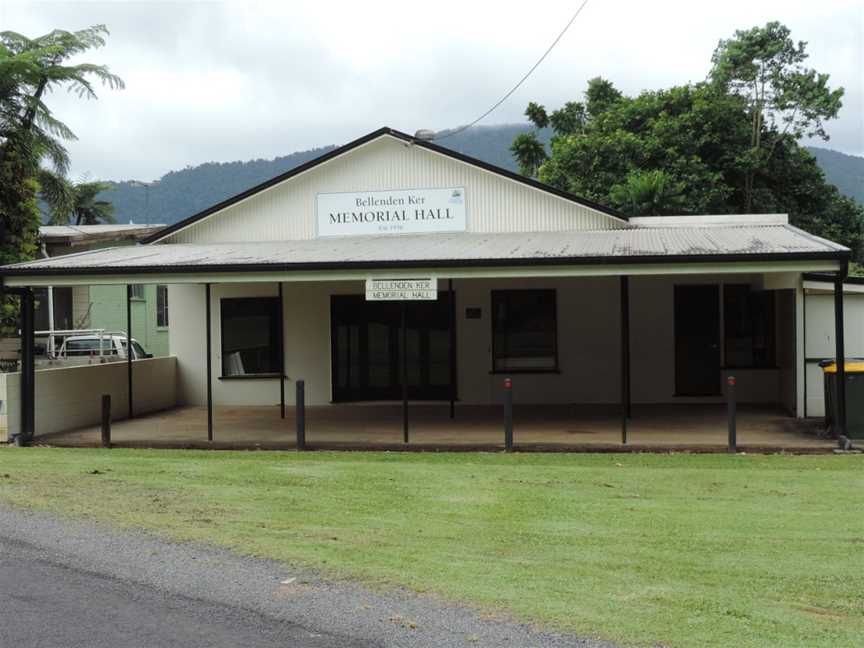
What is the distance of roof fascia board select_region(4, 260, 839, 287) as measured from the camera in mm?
13289

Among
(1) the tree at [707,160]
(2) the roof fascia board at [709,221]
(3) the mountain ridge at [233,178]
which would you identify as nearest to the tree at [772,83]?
(1) the tree at [707,160]

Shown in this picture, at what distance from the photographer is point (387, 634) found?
18.1 feet

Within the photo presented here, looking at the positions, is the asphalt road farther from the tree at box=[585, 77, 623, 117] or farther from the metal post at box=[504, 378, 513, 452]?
the tree at box=[585, 77, 623, 117]

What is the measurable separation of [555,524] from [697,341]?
469 inches

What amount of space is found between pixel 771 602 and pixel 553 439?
8.56 meters

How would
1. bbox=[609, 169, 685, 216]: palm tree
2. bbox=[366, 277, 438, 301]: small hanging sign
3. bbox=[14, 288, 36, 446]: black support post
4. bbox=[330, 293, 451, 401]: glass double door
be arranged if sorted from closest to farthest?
bbox=[366, 277, 438, 301]: small hanging sign → bbox=[14, 288, 36, 446]: black support post → bbox=[330, 293, 451, 401]: glass double door → bbox=[609, 169, 685, 216]: palm tree

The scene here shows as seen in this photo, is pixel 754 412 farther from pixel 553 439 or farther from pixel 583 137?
pixel 583 137

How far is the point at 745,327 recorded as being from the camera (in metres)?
19.4

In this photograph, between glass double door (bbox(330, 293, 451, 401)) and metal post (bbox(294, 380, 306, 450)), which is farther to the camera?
glass double door (bbox(330, 293, 451, 401))

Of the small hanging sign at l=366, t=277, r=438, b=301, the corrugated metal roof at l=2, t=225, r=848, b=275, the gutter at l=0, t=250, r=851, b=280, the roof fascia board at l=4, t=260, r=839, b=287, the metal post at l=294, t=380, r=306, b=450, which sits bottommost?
the metal post at l=294, t=380, r=306, b=450

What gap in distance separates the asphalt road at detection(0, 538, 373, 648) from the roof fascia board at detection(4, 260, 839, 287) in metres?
8.08

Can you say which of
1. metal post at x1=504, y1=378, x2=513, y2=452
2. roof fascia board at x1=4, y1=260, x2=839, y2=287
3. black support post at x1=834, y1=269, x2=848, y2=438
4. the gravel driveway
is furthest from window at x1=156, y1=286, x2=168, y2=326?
the gravel driveway

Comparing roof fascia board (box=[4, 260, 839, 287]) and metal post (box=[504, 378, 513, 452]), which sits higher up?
roof fascia board (box=[4, 260, 839, 287])

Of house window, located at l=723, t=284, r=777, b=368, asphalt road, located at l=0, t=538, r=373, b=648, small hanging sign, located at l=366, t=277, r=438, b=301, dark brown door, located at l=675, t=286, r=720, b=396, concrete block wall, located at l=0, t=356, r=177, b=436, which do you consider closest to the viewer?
asphalt road, located at l=0, t=538, r=373, b=648
